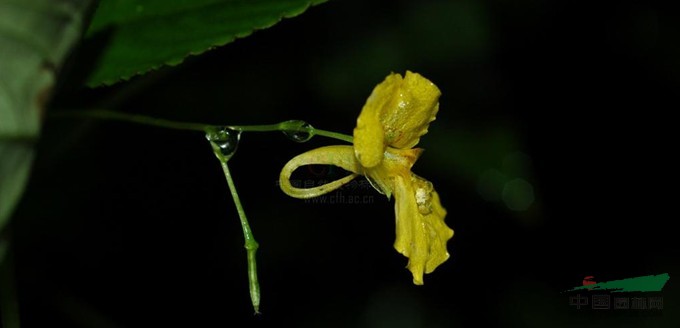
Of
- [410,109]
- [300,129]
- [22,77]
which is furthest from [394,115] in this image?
[22,77]

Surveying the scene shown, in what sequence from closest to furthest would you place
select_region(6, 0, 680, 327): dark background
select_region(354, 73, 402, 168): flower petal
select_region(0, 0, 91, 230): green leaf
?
select_region(0, 0, 91, 230): green leaf
select_region(354, 73, 402, 168): flower petal
select_region(6, 0, 680, 327): dark background

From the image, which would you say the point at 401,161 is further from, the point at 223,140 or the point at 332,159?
the point at 223,140

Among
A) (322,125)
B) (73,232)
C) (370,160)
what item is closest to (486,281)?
(322,125)

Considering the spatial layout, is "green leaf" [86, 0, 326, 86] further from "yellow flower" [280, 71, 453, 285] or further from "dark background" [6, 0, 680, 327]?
"dark background" [6, 0, 680, 327]

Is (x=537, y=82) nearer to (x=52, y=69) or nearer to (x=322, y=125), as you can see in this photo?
(x=322, y=125)

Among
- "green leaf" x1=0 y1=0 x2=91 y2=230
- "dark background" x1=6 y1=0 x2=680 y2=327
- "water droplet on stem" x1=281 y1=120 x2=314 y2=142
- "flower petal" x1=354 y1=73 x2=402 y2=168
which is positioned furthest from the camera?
"dark background" x1=6 y1=0 x2=680 y2=327

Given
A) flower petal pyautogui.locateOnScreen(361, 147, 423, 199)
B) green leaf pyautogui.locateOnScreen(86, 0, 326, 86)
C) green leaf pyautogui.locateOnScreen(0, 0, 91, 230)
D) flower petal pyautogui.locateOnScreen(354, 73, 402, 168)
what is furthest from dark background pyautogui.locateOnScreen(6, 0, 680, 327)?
green leaf pyautogui.locateOnScreen(0, 0, 91, 230)
